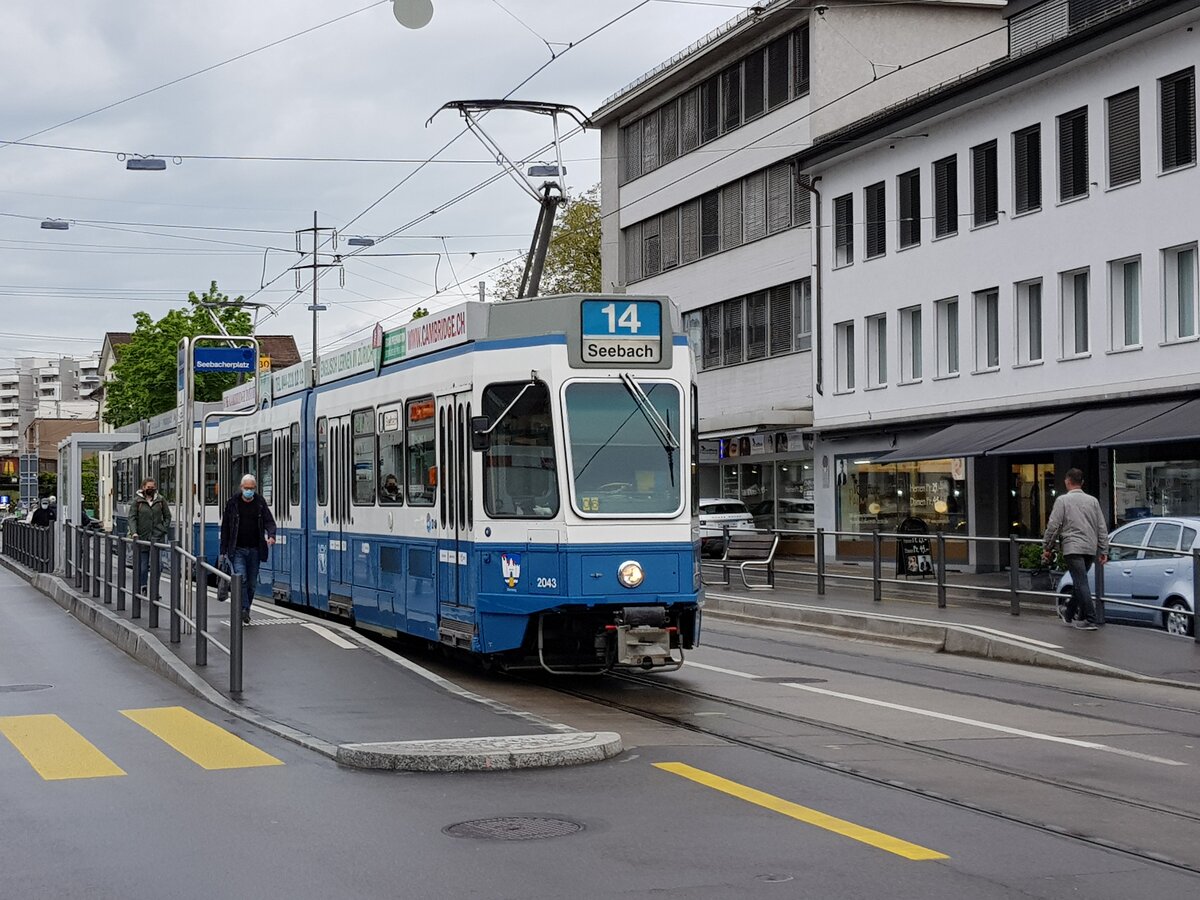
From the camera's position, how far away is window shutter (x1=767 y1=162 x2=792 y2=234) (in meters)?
42.5

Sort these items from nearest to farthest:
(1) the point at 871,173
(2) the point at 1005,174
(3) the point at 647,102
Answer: (2) the point at 1005,174 → (1) the point at 871,173 → (3) the point at 647,102

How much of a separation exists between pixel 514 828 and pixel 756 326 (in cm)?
3730

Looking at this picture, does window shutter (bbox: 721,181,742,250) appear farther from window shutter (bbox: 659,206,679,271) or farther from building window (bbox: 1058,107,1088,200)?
building window (bbox: 1058,107,1088,200)

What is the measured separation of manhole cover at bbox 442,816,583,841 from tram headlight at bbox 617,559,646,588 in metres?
5.28

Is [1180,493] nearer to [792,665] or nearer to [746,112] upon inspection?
[792,665]

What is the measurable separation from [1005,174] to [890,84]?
10.1 metres

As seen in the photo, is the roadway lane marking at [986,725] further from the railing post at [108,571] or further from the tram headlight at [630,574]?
the railing post at [108,571]

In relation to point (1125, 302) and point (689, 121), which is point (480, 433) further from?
point (689, 121)

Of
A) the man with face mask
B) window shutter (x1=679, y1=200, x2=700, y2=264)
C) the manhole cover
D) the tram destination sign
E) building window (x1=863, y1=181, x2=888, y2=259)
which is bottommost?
the manhole cover

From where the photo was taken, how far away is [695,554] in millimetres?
13961

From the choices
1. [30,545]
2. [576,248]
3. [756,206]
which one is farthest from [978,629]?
[576,248]

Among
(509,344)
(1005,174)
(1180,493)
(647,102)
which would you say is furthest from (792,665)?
(647,102)

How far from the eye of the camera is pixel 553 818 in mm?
8234

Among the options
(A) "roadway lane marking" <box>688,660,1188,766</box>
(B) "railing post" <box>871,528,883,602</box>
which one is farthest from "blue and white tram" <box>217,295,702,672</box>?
(B) "railing post" <box>871,528,883,602</box>
